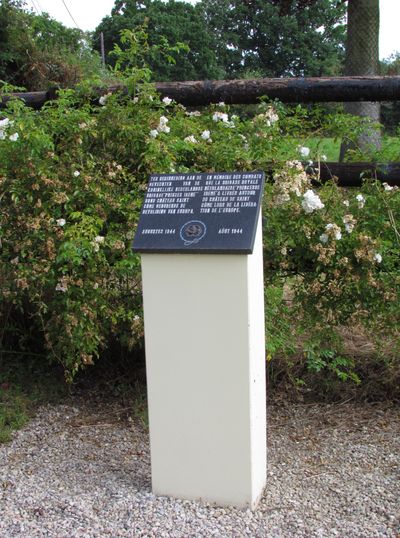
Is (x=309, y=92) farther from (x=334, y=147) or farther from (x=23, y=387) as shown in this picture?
(x=23, y=387)

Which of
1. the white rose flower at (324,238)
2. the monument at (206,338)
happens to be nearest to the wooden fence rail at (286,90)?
the white rose flower at (324,238)

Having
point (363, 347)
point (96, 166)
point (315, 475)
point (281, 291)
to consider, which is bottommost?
point (315, 475)

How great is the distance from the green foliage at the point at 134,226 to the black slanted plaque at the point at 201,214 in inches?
29.4

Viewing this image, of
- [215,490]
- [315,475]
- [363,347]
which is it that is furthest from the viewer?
[363,347]

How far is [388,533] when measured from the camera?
296 centimetres

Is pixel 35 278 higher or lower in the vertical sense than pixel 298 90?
lower

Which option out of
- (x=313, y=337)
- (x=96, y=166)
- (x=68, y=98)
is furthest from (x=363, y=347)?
(x=68, y=98)

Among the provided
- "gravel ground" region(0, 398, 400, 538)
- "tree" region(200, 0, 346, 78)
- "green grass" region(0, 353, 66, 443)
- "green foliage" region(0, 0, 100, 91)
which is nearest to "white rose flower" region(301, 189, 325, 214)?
"gravel ground" region(0, 398, 400, 538)

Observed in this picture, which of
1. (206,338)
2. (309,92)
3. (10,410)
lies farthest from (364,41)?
(206,338)

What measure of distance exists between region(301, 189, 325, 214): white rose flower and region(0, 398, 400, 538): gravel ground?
140cm

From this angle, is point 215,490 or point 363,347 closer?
point 215,490

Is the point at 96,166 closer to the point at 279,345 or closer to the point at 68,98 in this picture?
the point at 68,98

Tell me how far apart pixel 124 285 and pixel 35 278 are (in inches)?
25.2

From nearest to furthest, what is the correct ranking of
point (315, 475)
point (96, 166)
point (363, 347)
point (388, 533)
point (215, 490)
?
1. point (388, 533)
2. point (215, 490)
3. point (315, 475)
4. point (96, 166)
5. point (363, 347)
